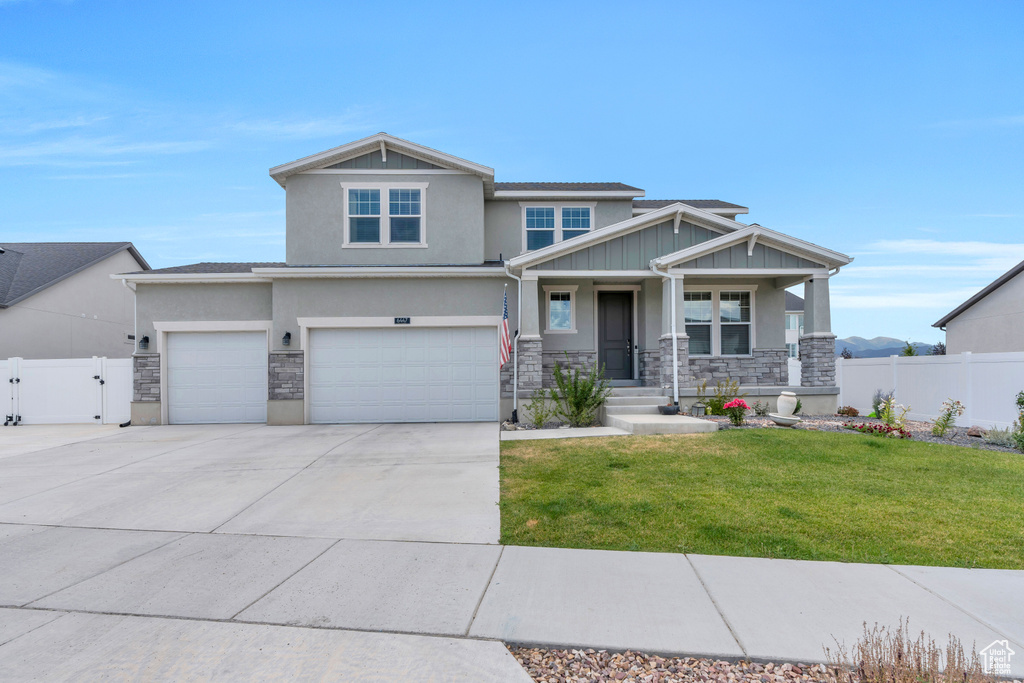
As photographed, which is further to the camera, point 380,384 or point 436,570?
point 380,384

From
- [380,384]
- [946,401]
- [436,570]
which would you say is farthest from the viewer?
[380,384]

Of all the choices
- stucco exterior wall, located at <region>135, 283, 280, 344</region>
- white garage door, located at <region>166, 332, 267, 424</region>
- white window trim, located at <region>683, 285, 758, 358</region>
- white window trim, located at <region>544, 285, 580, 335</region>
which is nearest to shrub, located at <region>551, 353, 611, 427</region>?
white window trim, located at <region>544, 285, 580, 335</region>

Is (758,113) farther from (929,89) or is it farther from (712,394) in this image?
(712,394)

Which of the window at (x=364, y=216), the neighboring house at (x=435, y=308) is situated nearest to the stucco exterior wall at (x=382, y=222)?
the neighboring house at (x=435, y=308)

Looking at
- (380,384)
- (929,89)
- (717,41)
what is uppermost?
(717,41)

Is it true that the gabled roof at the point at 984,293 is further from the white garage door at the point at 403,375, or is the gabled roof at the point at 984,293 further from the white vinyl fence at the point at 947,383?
the white garage door at the point at 403,375

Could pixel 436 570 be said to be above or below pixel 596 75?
below

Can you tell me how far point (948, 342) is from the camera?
2341 cm

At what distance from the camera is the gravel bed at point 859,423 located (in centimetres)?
979

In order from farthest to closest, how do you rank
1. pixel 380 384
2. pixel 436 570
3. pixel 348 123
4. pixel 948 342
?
pixel 948 342
pixel 348 123
pixel 380 384
pixel 436 570

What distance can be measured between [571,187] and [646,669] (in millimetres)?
14918

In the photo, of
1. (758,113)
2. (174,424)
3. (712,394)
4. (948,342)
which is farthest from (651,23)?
(948,342)

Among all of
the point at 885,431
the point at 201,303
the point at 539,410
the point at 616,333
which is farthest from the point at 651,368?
the point at 201,303

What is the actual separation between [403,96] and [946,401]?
14.7 meters
